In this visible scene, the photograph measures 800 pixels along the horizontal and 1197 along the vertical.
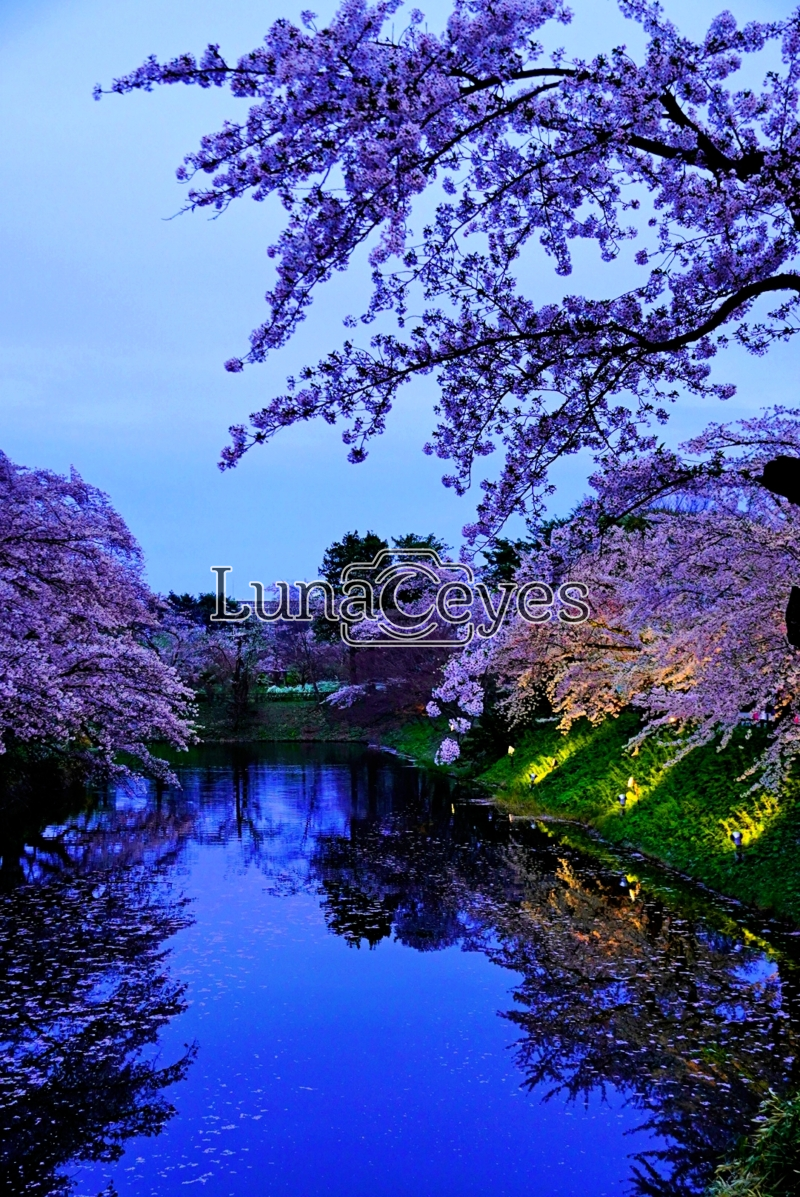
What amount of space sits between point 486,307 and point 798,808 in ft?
37.7

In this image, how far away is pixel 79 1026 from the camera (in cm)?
1018

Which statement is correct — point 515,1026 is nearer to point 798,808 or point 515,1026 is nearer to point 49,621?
point 798,808

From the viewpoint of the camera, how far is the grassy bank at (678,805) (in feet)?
50.6

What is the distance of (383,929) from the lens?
14.5 m

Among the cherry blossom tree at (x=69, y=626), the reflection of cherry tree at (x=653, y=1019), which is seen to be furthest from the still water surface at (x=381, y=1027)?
the cherry blossom tree at (x=69, y=626)

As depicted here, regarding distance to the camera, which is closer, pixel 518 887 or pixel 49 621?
pixel 518 887

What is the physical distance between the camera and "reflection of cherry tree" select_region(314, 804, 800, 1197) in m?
8.31

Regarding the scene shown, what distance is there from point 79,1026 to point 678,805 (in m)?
13.3

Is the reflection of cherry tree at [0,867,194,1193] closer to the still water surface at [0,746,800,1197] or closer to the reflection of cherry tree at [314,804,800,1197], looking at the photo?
the still water surface at [0,746,800,1197]

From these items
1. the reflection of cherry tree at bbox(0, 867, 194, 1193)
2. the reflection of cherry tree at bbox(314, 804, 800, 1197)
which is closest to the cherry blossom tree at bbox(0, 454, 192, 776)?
the reflection of cherry tree at bbox(0, 867, 194, 1193)

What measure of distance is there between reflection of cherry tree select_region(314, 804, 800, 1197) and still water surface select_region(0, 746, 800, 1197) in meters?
0.04

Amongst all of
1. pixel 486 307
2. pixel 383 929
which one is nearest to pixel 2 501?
pixel 383 929

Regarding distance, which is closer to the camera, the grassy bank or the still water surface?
the still water surface

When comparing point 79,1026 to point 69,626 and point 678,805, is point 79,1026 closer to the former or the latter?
point 69,626
